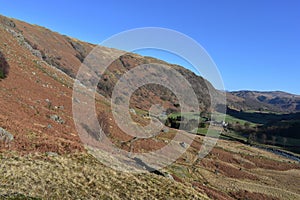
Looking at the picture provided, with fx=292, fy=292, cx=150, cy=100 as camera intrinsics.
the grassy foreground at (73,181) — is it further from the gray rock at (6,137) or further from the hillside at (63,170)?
the gray rock at (6,137)

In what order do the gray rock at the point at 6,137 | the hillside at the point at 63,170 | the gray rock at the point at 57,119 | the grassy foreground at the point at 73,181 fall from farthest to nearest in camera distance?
the gray rock at the point at 57,119
the gray rock at the point at 6,137
the hillside at the point at 63,170
the grassy foreground at the point at 73,181

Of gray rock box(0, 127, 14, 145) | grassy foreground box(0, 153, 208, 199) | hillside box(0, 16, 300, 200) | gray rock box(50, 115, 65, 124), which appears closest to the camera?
grassy foreground box(0, 153, 208, 199)

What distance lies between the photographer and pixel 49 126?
3978 cm

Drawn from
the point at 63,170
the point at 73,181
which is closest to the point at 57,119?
the point at 63,170

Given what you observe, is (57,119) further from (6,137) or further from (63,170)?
(63,170)

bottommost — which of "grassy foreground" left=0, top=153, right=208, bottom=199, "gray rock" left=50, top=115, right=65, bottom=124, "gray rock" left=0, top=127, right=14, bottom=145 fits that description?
"grassy foreground" left=0, top=153, right=208, bottom=199

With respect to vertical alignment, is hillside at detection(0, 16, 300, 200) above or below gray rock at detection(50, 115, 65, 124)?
below

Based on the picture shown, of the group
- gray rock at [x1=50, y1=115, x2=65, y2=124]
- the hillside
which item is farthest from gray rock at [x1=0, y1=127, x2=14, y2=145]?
gray rock at [x1=50, y1=115, x2=65, y2=124]

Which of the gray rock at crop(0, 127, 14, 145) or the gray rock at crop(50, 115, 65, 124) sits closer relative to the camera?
the gray rock at crop(0, 127, 14, 145)

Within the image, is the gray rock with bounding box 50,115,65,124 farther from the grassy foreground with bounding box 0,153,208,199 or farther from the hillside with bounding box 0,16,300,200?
the grassy foreground with bounding box 0,153,208,199

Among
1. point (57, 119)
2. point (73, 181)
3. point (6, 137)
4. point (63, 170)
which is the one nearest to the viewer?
point (73, 181)

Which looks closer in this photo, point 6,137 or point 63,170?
point 63,170

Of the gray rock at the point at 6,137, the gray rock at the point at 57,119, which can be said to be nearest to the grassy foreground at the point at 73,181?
the gray rock at the point at 6,137

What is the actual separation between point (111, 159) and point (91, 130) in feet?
54.6
